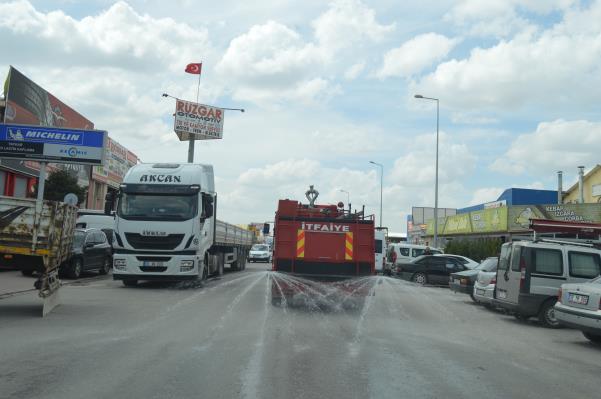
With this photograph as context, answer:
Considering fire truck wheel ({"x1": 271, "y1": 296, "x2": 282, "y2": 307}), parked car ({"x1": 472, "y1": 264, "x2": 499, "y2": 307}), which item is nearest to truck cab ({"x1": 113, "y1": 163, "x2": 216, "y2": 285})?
fire truck wheel ({"x1": 271, "y1": 296, "x2": 282, "y2": 307})

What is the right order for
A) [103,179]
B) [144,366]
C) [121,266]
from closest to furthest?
[144,366] < [121,266] < [103,179]

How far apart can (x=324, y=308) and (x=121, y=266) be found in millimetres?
6439

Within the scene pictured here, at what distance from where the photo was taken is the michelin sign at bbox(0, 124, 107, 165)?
19922 millimetres

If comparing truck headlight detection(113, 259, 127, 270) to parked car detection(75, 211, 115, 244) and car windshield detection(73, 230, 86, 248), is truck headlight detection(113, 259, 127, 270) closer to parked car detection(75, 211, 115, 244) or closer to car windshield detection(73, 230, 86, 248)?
car windshield detection(73, 230, 86, 248)

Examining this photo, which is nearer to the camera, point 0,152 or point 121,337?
point 121,337

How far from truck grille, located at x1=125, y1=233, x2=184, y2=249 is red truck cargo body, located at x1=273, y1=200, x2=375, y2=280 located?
166 inches

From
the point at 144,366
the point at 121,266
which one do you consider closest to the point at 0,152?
the point at 121,266

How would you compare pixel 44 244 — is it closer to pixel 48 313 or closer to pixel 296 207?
pixel 48 313

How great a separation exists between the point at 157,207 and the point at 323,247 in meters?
5.72

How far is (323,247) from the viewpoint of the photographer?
545 inches

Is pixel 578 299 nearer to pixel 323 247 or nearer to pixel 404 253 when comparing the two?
pixel 323 247

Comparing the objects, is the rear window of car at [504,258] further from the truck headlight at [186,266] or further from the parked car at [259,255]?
the parked car at [259,255]

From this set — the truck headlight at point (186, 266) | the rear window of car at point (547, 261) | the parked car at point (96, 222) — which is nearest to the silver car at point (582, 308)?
the rear window of car at point (547, 261)

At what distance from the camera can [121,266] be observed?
16.8 metres
